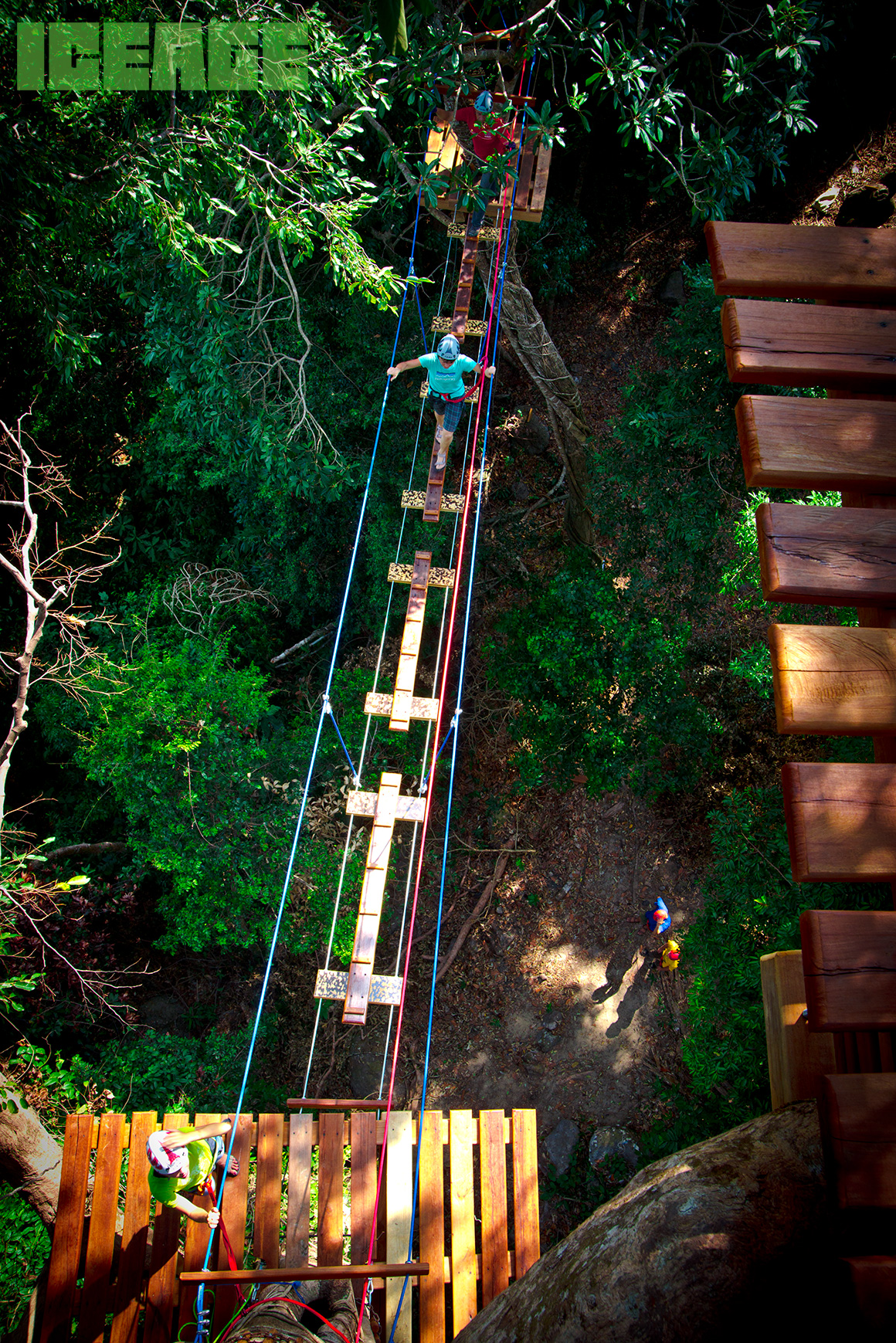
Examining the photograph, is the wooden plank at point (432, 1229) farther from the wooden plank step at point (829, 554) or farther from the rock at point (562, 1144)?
the rock at point (562, 1144)

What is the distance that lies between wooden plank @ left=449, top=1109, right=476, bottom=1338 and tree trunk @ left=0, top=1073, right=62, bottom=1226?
2361 millimetres

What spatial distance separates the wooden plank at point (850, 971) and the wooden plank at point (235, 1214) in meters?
2.80

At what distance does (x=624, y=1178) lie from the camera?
5938 mm

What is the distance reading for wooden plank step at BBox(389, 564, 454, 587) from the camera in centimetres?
593

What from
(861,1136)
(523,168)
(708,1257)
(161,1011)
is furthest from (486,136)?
(161,1011)

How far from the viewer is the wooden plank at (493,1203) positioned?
3.46 meters

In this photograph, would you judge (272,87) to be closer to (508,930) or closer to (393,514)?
(393,514)

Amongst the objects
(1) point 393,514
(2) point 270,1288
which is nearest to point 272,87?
(1) point 393,514

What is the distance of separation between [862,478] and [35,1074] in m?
6.68

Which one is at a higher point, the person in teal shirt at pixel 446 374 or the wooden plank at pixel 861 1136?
the person in teal shirt at pixel 446 374

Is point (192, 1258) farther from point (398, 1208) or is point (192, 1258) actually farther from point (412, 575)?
point (412, 575)

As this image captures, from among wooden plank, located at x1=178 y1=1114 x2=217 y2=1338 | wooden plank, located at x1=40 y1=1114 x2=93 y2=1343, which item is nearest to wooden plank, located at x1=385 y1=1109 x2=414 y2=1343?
wooden plank, located at x1=178 y1=1114 x2=217 y2=1338

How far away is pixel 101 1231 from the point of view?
3.46 meters

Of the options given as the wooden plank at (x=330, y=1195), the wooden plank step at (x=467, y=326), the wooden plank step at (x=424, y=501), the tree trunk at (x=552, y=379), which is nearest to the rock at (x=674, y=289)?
the tree trunk at (x=552, y=379)
